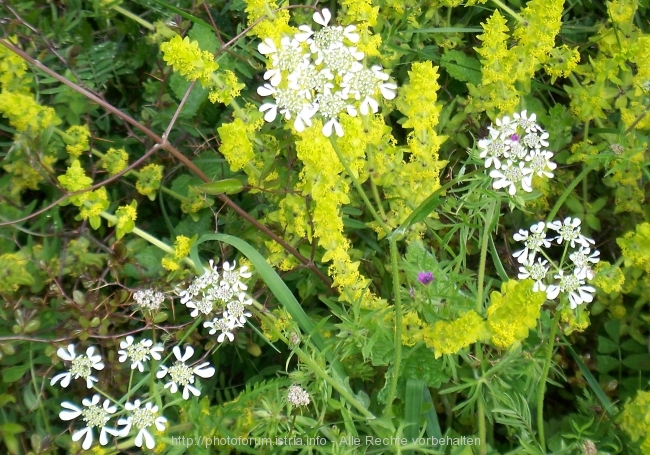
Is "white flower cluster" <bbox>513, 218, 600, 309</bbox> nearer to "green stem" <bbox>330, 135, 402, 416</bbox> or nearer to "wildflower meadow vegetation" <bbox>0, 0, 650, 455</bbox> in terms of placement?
"wildflower meadow vegetation" <bbox>0, 0, 650, 455</bbox>

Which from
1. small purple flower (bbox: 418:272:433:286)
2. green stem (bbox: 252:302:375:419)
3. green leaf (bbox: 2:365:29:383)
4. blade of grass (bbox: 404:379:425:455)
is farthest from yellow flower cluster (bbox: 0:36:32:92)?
blade of grass (bbox: 404:379:425:455)

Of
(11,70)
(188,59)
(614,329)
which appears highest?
(188,59)

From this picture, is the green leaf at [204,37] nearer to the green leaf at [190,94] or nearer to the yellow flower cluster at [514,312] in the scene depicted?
the green leaf at [190,94]

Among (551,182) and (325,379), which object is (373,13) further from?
(325,379)

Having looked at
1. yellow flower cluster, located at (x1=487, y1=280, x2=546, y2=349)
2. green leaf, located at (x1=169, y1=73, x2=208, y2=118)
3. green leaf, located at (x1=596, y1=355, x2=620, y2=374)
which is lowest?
green leaf, located at (x1=596, y1=355, x2=620, y2=374)

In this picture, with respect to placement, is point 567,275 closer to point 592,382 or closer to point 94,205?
point 592,382

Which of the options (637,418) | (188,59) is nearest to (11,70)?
(188,59)
